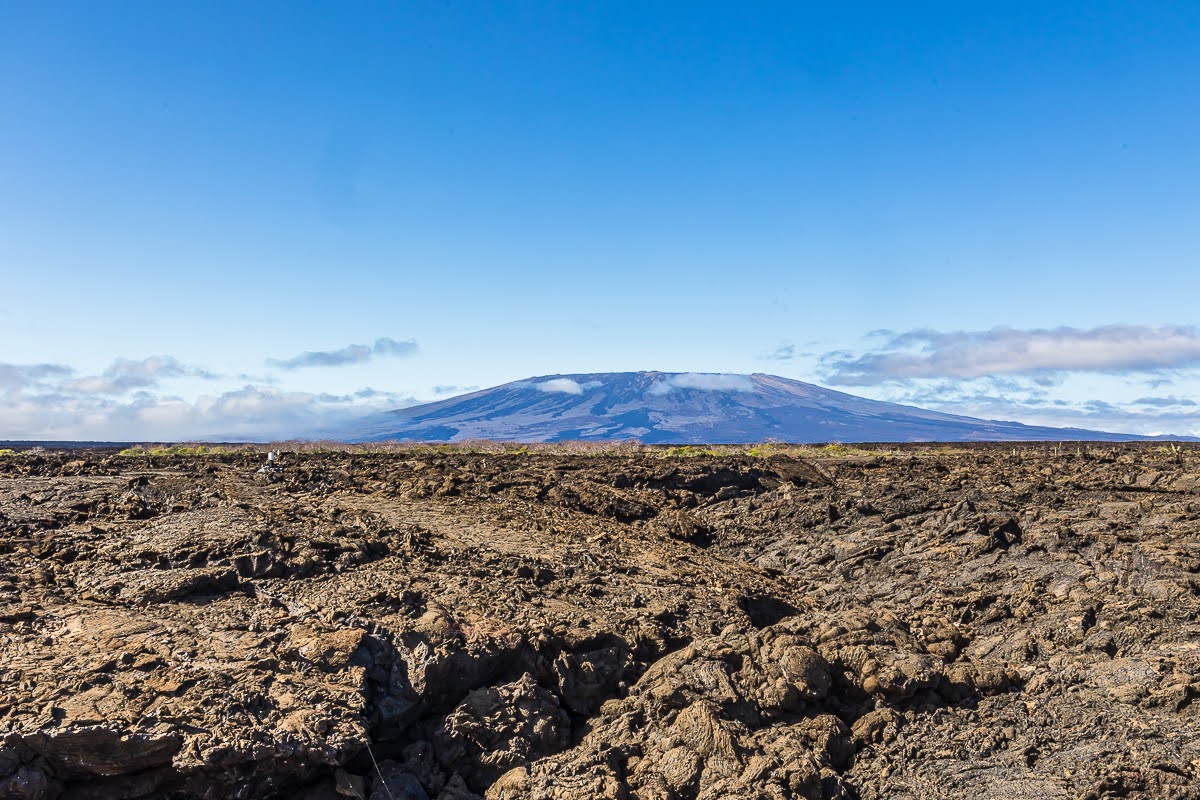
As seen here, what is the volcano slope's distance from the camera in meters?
6.75

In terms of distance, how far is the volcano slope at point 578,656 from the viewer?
675 centimetres

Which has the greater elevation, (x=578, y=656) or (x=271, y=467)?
(x=271, y=467)

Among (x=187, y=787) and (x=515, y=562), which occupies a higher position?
(x=515, y=562)

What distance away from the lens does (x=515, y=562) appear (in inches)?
420

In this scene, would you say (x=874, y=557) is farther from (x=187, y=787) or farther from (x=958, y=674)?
(x=187, y=787)

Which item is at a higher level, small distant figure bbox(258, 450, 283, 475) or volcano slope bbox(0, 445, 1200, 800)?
small distant figure bbox(258, 450, 283, 475)

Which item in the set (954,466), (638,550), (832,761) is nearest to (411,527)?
(638,550)

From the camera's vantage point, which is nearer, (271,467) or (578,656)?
(578,656)

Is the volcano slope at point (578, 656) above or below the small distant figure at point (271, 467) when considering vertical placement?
below

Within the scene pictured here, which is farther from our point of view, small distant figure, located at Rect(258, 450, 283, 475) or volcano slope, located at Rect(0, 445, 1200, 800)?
small distant figure, located at Rect(258, 450, 283, 475)

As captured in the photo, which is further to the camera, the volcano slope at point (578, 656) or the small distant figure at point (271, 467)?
the small distant figure at point (271, 467)

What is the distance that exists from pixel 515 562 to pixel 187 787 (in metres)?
4.68

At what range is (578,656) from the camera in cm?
833

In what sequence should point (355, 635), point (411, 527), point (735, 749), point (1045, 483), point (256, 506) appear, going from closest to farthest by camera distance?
point (735, 749) → point (355, 635) → point (411, 527) → point (256, 506) → point (1045, 483)
